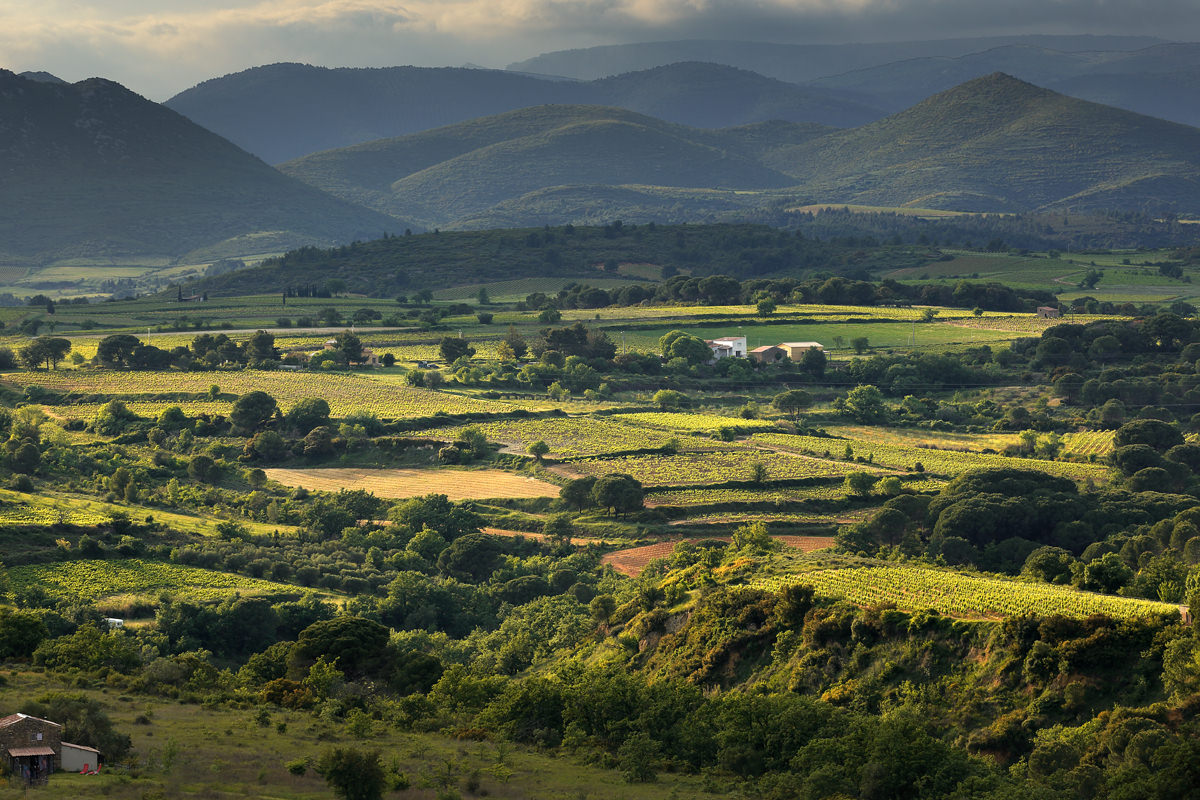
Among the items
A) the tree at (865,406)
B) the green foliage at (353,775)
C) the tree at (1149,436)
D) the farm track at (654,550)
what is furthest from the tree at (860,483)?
the green foliage at (353,775)

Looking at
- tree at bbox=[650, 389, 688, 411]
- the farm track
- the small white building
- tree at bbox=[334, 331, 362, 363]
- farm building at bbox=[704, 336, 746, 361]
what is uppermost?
tree at bbox=[334, 331, 362, 363]

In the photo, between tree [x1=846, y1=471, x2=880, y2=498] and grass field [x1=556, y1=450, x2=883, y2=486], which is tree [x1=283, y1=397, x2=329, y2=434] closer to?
grass field [x1=556, y1=450, x2=883, y2=486]

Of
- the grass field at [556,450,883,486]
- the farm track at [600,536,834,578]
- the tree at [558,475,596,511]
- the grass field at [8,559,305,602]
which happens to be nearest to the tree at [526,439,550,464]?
the grass field at [556,450,883,486]

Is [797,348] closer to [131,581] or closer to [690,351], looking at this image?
[690,351]

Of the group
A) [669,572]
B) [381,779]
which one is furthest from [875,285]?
[381,779]

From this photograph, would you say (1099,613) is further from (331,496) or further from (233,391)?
(233,391)

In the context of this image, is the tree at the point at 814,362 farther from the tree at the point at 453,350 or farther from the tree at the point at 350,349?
the tree at the point at 350,349
